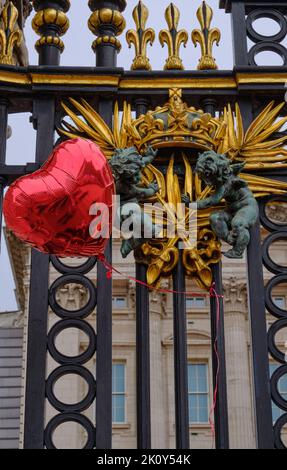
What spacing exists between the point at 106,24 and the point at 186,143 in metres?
0.98

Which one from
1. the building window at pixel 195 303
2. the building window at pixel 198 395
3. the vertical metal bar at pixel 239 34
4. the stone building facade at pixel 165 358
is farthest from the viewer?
the building window at pixel 195 303

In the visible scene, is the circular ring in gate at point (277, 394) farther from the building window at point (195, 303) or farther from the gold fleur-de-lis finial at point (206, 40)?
the building window at point (195, 303)

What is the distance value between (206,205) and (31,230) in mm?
1237

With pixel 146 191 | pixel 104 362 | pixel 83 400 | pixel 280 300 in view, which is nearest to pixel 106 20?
pixel 146 191

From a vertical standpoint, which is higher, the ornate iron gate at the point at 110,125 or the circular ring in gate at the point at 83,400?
the ornate iron gate at the point at 110,125

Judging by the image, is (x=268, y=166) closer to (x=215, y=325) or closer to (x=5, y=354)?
(x=215, y=325)

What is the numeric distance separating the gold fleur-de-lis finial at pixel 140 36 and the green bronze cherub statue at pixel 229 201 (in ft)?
2.85

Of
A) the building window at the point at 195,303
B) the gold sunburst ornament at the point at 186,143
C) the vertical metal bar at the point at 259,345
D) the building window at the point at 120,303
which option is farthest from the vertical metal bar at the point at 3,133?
Answer: the building window at the point at 195,303

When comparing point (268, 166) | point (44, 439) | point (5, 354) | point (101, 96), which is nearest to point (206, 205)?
point (268, 166)

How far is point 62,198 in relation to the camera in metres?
5.67

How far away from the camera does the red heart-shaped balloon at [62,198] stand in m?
5.67

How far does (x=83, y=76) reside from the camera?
22.2ft

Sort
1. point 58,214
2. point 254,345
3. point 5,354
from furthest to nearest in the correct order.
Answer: point 5,354, point 254,345, point 58,214

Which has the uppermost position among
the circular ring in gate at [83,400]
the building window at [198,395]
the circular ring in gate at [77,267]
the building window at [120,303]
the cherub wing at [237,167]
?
the building window at [120,303]
